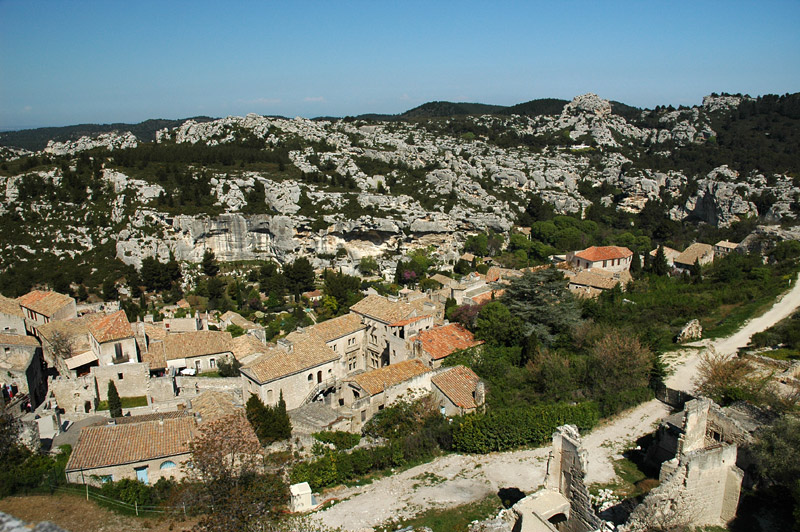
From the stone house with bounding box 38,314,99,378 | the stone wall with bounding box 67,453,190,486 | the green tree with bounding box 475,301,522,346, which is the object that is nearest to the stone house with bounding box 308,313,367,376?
the green tree with bounding box 475,301,522,346

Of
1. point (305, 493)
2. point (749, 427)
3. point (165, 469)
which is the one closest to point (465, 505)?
point (305, 493)

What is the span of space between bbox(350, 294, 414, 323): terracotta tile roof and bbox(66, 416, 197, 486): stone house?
13.4 meters

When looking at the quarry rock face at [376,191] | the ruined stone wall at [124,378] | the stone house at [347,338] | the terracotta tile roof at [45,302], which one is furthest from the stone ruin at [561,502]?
the quarry rock face at [376,191]

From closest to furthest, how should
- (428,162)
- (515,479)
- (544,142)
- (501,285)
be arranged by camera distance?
1. (515,479)
2. (501,285)
3. (428,162)
4. (544,142)

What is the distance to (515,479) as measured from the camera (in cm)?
1608

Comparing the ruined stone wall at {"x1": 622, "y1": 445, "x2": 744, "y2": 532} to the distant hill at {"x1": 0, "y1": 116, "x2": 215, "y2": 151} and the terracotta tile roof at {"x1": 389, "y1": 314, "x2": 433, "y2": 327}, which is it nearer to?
the terracotta tile roof at {"x1": 389, "y1": 314, "x2": 433, "y2": 327}

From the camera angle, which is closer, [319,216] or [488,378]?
[488,378]

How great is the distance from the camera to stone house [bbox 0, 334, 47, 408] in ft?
77.3

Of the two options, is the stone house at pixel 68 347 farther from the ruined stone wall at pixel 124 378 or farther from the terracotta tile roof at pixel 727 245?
the terracotta tile roof at pixel 727 245

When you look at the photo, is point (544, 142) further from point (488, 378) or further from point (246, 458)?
point (246, 458)

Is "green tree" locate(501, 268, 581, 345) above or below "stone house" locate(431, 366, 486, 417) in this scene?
above

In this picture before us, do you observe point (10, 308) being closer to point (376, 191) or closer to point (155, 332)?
point (155, 332)

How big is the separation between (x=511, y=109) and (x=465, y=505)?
517 feet

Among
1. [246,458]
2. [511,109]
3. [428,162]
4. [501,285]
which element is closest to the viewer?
[246,458]
